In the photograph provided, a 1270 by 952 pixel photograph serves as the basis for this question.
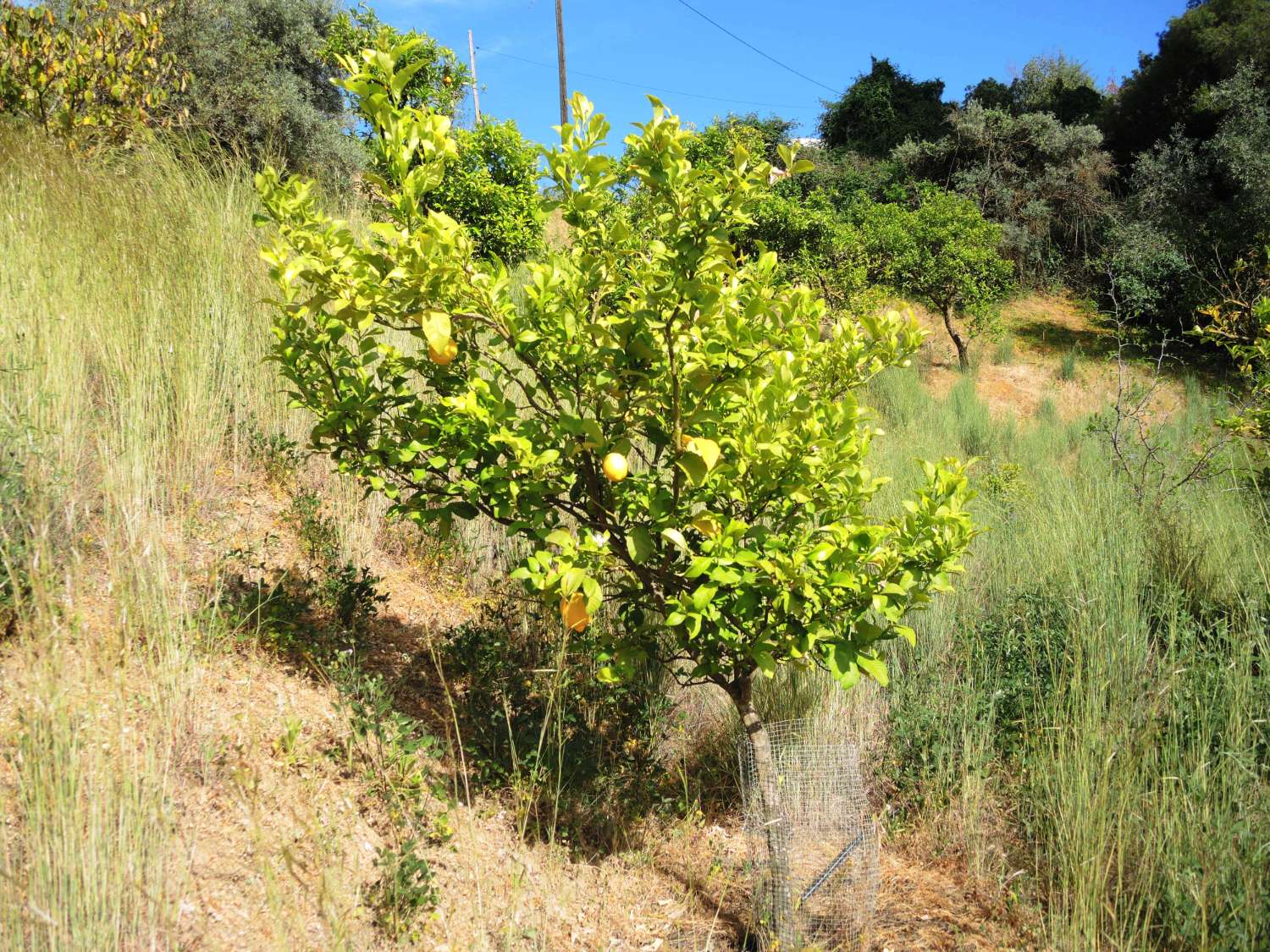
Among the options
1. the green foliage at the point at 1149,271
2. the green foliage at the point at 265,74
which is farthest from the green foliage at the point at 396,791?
the green foliage at the point at 1149,271

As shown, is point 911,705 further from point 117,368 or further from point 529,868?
point 117,368

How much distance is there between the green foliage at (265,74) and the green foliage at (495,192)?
2081 millimetres

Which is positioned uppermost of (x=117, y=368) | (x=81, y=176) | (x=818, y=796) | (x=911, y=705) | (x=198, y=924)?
(x=81, y=176)

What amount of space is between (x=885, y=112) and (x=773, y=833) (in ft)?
65.4

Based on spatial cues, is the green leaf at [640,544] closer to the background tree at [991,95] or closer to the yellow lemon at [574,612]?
the yellow lemon at [574,612]

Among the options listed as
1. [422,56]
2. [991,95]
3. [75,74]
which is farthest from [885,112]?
[75,74]

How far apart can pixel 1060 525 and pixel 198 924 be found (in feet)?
11.7

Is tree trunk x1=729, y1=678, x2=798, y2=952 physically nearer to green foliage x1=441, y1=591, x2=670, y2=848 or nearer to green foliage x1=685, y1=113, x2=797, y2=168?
green foliage x1=441, y1=591, x2=670, y2=848

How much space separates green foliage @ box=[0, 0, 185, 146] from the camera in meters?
5.10

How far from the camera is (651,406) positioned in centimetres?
195

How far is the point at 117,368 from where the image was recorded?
3223 millimetres

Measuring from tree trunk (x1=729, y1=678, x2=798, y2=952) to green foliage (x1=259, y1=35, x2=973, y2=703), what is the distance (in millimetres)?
188

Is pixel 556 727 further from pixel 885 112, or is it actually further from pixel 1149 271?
pixel 885 112

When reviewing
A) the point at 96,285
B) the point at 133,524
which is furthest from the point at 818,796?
the point at 96,285
